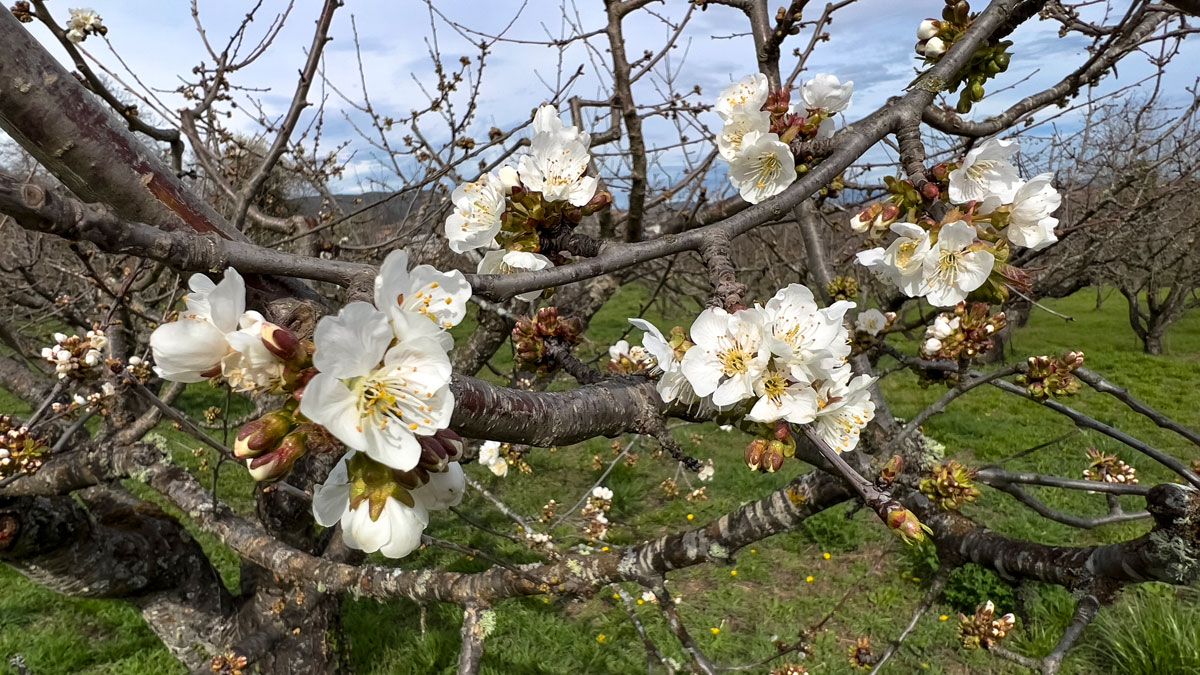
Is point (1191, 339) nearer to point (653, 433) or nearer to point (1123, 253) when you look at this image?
point (1123, 253)

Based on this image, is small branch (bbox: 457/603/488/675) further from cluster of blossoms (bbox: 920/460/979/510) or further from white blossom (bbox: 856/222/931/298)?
white blossom (bbox: 856/222/931/298)

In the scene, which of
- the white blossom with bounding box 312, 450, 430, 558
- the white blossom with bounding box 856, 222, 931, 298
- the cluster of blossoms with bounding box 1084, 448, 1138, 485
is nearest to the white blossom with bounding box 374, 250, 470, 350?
the white blossom with bounding box 312, 450, 430, 558

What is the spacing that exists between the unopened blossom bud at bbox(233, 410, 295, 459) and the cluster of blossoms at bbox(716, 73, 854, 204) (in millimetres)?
1009

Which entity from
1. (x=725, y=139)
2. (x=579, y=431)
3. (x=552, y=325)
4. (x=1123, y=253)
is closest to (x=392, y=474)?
(x=579, y=431)

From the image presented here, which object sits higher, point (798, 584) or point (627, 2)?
point (627, 2)

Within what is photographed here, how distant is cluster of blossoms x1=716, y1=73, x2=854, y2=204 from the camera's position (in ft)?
4.61

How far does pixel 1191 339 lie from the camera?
14297 mm

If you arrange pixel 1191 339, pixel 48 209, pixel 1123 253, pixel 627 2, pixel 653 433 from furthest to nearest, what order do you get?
pixel 1191 339
pixel 1123 253
pixel 627 2
pixel 653 433
pixel 48 209

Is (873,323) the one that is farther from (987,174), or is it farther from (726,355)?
(726,355)

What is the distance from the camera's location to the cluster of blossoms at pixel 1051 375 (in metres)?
1.86

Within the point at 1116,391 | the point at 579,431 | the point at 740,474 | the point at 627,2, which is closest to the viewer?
Result: the point at 579,431

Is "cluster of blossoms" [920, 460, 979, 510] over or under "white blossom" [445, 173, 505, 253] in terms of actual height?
under

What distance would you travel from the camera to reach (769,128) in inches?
57.0

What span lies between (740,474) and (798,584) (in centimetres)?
189
